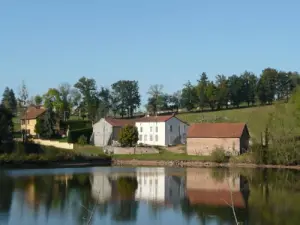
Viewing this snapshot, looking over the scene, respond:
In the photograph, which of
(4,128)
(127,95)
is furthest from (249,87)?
(4,128)

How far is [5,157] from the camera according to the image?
58.2 meters

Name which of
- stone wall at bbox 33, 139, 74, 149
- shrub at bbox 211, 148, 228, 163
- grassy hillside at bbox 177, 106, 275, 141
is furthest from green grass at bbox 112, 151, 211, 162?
grassy hillside at bbox 177, 106, 275, 141

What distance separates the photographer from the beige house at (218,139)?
64.8 m

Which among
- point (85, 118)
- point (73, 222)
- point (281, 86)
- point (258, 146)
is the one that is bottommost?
point (73, 222)

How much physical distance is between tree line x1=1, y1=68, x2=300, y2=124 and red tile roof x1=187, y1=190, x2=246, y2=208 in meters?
64.2

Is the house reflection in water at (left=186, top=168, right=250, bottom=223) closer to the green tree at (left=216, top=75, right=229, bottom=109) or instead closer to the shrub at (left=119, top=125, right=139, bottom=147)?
the shrub at (left=119, top=125, right=139, bottom=147)

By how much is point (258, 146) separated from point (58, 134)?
3768cm

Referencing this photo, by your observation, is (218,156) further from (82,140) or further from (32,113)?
(32,113)

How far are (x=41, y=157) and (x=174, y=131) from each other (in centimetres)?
2313

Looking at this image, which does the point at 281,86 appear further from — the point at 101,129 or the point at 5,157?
the point at 5,157

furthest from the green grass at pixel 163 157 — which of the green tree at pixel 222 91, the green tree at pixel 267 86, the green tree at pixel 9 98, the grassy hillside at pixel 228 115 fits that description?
the green tree at pixel 9 98

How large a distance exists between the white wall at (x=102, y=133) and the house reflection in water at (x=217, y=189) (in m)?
25.3

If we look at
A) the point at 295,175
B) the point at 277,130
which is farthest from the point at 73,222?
the point at 277,130

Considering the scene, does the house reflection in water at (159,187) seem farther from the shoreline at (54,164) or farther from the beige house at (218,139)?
the beige house at (218,139)
